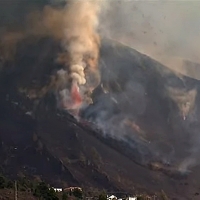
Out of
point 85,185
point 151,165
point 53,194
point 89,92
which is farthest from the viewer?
point 89,92

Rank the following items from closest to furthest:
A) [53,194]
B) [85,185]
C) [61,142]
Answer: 1. [53,194]
2. [85,185]
3. [61,142]

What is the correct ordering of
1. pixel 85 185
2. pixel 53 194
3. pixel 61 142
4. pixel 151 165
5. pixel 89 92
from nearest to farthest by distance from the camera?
pixel 53 194 → pixel 85 185 → pixel 151 165 → pixel 61 142 → pixel 89 92

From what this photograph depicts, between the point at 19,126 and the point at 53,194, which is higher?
the point at 19,126

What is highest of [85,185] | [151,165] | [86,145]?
[86,145]

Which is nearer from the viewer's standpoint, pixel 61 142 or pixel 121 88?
pixel 61 142

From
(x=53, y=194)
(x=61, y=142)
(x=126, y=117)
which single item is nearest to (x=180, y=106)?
(x=126, y=117)

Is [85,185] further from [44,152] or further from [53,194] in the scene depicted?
[53,194]

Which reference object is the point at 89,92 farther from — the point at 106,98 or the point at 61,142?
the point at 61,142

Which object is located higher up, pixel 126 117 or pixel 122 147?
pixel 126 117

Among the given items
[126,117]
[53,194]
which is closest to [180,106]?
[126,117]
